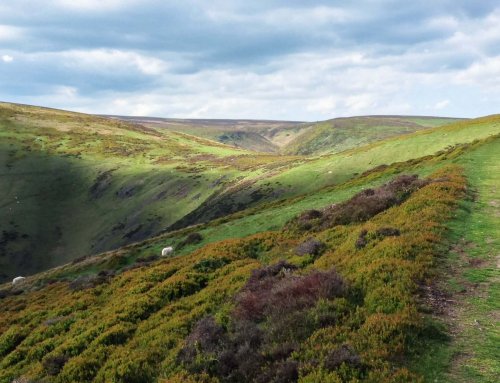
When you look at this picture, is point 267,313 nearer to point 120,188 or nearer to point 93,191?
point 120,188

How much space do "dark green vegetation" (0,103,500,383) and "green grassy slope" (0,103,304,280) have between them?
7667 centimetres

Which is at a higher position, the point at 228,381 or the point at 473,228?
the point at 473,228

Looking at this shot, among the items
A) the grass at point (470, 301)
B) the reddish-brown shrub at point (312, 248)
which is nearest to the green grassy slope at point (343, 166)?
the grass at point (470, 301)

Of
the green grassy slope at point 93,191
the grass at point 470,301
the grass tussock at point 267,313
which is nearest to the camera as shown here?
the grass at point 470,301

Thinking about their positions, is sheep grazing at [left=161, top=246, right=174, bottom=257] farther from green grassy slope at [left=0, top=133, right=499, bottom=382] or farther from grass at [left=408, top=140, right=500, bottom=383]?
grass at [left=408, top=140, right=500, bottom=383]

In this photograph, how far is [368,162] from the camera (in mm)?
75562

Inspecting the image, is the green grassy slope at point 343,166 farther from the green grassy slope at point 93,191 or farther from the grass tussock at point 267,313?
the grass tussock at point 267,313

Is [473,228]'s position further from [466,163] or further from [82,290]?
[82,290]

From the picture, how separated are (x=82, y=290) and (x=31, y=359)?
447 inches

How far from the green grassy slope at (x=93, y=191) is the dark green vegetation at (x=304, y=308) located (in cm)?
7667

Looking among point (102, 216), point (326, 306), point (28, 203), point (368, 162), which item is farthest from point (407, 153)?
point (28, 203)

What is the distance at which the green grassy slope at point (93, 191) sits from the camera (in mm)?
109438

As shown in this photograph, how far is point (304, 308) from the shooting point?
1418cm

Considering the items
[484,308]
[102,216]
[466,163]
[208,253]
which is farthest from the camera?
[102,216]
